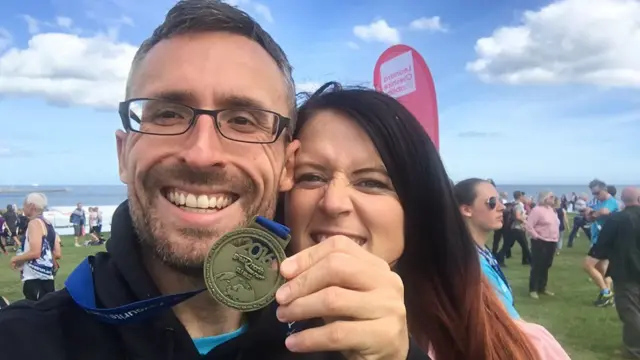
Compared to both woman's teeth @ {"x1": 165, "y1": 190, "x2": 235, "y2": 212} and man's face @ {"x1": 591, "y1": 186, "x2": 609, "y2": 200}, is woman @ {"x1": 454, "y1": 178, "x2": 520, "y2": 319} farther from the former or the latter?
man's face @ {"x1": 591, "y1": 186, "x2": 609, "y2": 200}

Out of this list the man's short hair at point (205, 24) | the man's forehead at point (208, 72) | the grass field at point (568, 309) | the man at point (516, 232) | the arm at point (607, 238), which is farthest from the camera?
the man at point (516, 232)

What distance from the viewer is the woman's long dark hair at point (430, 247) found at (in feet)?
7.84

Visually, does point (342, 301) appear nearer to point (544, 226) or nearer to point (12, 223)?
point (544, 226)

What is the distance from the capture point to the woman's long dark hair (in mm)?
2389

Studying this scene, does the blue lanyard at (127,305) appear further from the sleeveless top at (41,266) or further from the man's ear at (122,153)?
the sleeveless top at (41,266)

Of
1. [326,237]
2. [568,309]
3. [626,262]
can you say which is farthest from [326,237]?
[568,309]

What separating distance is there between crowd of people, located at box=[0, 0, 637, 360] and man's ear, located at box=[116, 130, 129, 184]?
0.02 metres

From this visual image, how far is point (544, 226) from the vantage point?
1235cm

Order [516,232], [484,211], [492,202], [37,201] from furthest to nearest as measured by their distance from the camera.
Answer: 1. [516,232]
2. [37,201]
3. [492,202]
4. [484,211]

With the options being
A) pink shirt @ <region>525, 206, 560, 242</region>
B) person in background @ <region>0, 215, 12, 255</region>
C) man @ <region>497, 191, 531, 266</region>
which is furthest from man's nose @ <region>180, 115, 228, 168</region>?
person in background @ <region>0, 215, 12, 255</region>

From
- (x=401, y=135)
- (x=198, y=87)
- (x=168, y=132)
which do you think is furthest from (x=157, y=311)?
(x=401, y=135)

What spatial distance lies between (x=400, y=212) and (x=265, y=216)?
75 cm

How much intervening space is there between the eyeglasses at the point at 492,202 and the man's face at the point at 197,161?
5109 mm

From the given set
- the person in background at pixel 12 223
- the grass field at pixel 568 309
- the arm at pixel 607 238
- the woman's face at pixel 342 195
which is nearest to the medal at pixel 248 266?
the woman's face at pixel 342 195
